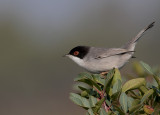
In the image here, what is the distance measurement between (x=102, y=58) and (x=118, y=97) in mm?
3623

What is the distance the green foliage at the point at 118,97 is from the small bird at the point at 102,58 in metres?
3.03

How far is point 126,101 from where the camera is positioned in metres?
2.49

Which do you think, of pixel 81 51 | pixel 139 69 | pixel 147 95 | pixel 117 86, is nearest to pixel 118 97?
pixel 117 86

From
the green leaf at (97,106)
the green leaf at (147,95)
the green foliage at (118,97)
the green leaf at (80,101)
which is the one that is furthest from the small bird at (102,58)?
the green leaf at (97,106)

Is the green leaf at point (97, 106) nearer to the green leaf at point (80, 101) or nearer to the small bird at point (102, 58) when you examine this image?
the green leaf at point (80, 101)

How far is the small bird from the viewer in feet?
19.9

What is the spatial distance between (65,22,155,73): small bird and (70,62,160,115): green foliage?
3030mm

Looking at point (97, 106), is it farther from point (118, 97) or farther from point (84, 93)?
point (84, 93)

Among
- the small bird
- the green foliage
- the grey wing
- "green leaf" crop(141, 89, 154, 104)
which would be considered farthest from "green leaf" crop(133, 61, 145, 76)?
the grey wing

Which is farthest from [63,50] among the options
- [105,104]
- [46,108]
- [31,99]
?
[105,104]

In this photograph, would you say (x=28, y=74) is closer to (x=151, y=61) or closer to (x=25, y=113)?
(x=25, y=113)

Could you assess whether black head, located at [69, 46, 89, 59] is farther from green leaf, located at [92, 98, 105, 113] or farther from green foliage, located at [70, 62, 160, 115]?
green leaf, located at [92, 98, 105, 113]

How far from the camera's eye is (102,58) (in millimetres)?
6223

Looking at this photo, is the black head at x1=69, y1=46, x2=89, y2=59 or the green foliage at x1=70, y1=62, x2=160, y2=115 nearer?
the green foliage at x1=70, y1=62, x2=160, y2=115
